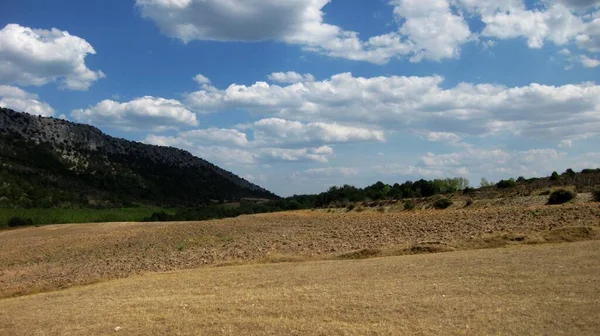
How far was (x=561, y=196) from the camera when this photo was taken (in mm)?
36250

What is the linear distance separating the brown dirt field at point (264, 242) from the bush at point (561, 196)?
19.0 feet

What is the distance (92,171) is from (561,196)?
274ft

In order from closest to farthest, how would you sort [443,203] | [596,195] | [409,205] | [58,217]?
[596,195] → [443,203] → [409,205] → [58,217]

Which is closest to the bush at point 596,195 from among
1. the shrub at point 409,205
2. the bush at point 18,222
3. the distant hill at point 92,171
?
the shrub at point 409,205

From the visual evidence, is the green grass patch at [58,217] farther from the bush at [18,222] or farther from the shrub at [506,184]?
the shrub at [506,184]

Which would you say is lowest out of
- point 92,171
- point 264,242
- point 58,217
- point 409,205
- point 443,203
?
point 264,242

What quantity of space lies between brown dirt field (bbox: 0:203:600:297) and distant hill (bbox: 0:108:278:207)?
140ft

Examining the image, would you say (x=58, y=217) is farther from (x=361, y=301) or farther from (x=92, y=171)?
(x=361, y=301)

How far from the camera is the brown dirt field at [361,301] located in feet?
35.2

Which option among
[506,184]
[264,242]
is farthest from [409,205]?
[264,242]

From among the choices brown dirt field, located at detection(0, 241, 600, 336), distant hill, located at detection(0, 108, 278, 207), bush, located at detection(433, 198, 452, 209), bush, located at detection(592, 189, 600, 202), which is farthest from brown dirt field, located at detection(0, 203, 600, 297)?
distant hill, located at detection(0, 108, 278, 207)

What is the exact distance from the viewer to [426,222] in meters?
31.2

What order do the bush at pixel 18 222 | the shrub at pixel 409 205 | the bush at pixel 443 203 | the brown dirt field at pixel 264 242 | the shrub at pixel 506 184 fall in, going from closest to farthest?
the brown dirt field at pixel 264 242 → the bush at pixel 443 203 → the shrub at pixel 409 205 → the shrub at pixel 506 184 → the bush at pixel 18 222

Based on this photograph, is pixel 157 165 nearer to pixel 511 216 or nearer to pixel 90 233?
pixel 90 233
